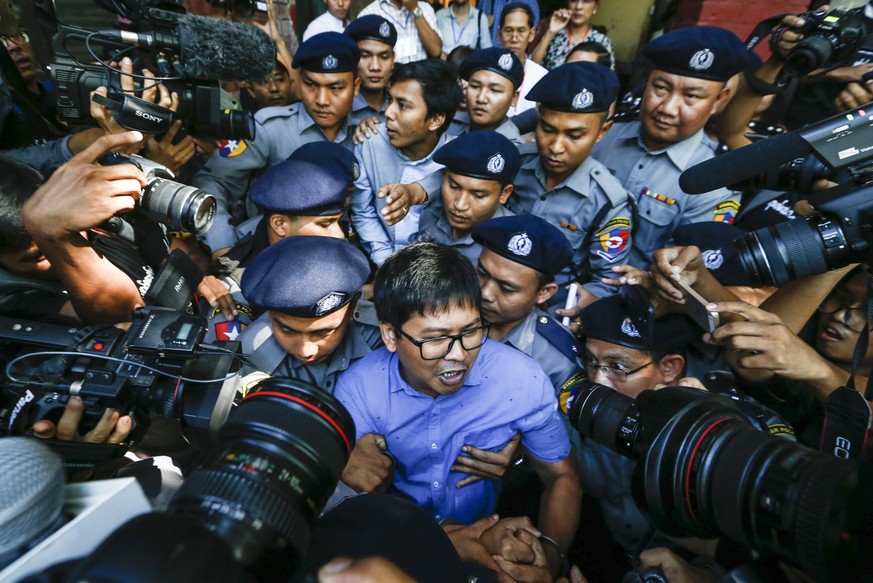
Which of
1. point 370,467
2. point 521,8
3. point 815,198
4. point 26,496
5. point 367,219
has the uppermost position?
point 521,8

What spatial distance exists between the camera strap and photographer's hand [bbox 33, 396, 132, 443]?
1943 millimetres

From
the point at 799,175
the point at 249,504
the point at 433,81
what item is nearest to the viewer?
the point at 249,504

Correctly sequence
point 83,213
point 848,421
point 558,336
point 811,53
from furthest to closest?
point 811,53 < point 558,336 < point 83,213 < point 848,421

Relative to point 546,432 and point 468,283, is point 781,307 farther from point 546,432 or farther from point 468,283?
point 468,283

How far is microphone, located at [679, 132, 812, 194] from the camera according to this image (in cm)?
139

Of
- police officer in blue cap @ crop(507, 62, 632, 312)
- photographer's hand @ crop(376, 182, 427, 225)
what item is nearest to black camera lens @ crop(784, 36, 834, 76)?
police officer in blue cap @ crop(507, 62, 632, 312)

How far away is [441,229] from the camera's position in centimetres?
306

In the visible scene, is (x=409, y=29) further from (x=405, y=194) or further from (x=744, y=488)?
(x=744, y=488)

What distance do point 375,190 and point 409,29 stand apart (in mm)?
2381

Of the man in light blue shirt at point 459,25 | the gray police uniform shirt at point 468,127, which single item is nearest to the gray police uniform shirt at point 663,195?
the gray police uniform shirt at point 468,127

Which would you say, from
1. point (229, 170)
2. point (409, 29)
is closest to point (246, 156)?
point (229, 170)

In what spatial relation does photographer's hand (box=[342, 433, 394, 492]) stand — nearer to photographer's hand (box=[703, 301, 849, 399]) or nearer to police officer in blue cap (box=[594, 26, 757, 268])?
photographer's hand (box=[703, 301, 849, 399])

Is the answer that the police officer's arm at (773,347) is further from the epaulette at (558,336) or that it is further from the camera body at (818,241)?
the epaulette at (558,336)

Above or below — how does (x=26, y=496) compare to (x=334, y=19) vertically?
below
